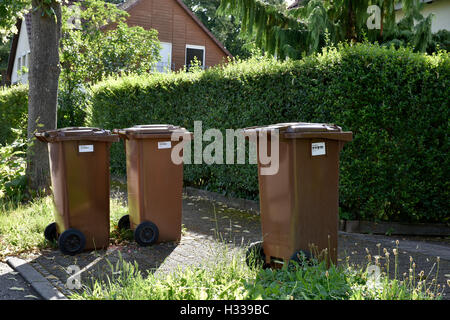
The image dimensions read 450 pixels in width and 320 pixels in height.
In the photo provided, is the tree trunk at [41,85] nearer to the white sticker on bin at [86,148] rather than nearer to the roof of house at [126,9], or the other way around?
the white sticker on bin at [86,148]

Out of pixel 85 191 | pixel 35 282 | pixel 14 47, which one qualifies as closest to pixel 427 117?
pixel 85 191

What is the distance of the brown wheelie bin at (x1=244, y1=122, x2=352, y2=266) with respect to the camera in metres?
4.25

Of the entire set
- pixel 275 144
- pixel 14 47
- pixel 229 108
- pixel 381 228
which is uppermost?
pixel 14 47

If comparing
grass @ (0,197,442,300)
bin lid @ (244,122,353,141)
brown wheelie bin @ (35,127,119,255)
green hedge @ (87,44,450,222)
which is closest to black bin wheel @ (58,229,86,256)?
brown wheelie bin @ (35,127,119,255)

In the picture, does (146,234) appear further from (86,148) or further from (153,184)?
(86,148)

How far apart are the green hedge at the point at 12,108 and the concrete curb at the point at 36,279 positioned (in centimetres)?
1345

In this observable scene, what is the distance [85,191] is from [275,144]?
230cm

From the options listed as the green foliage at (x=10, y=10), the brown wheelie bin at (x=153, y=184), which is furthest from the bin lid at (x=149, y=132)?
the green foliage at (x=10, y=10)

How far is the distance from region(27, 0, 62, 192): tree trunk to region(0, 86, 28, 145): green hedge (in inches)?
379

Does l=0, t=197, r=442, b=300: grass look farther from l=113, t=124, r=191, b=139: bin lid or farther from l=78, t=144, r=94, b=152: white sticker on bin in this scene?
l=113, t=124, r=191, b=139: bin lid

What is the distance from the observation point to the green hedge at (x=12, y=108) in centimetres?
1771

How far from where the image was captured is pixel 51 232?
5777 millimetres
